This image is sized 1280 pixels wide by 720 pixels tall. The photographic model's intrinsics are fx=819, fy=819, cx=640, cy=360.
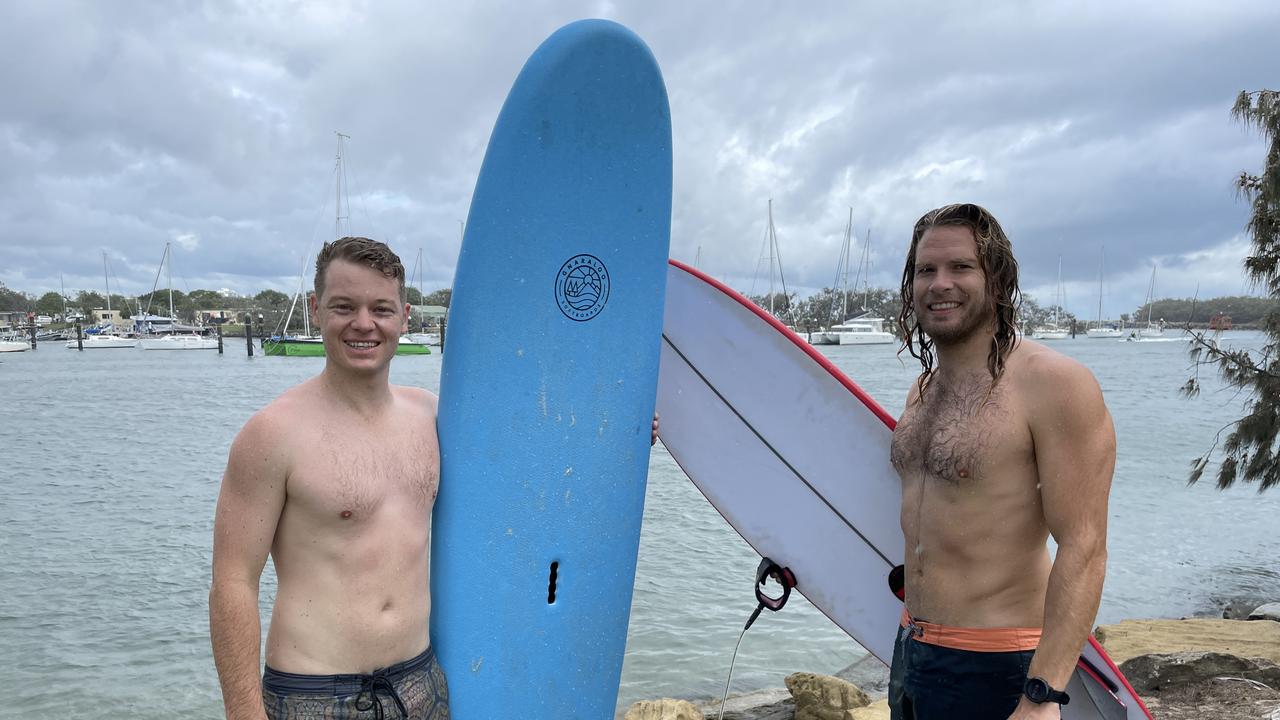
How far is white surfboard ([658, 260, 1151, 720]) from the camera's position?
8.26 ft

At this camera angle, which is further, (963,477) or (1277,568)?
(1277,568)

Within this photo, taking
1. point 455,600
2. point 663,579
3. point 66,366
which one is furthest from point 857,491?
point 66,366

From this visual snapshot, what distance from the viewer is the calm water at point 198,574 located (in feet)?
18.6

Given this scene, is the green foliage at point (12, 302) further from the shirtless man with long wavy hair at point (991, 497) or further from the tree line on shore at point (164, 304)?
the shirtless man with long wavy hair at point (991, 497)

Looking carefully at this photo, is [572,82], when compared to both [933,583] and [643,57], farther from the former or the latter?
[933,583]

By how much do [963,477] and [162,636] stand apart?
22.3 feet

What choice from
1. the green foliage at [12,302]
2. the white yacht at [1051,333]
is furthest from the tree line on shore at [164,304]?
the white yacht at [1051,333]

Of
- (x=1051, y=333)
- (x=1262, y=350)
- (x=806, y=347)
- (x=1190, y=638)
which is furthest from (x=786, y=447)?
(x=1051, y=333)

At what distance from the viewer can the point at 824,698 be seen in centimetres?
420

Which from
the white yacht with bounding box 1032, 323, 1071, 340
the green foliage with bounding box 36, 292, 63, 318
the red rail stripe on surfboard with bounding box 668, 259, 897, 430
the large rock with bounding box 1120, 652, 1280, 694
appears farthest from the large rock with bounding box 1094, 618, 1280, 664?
the green foliage with bounding box 36, 292, 63, 318

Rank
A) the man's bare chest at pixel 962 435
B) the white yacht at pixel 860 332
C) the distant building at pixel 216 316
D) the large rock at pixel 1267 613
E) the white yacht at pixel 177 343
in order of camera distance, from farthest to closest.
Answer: the distant building at pixel 216 316 < the white yacht at pixel 860 332 < the white yacht at pixel 177 343 < the large rock at pixel 1267 613 < the man's bare chest at pixel 962 435

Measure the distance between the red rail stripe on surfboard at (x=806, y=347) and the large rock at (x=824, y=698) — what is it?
230cm

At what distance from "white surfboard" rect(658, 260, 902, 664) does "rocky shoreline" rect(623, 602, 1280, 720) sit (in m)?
1.49

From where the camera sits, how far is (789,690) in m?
4.49
